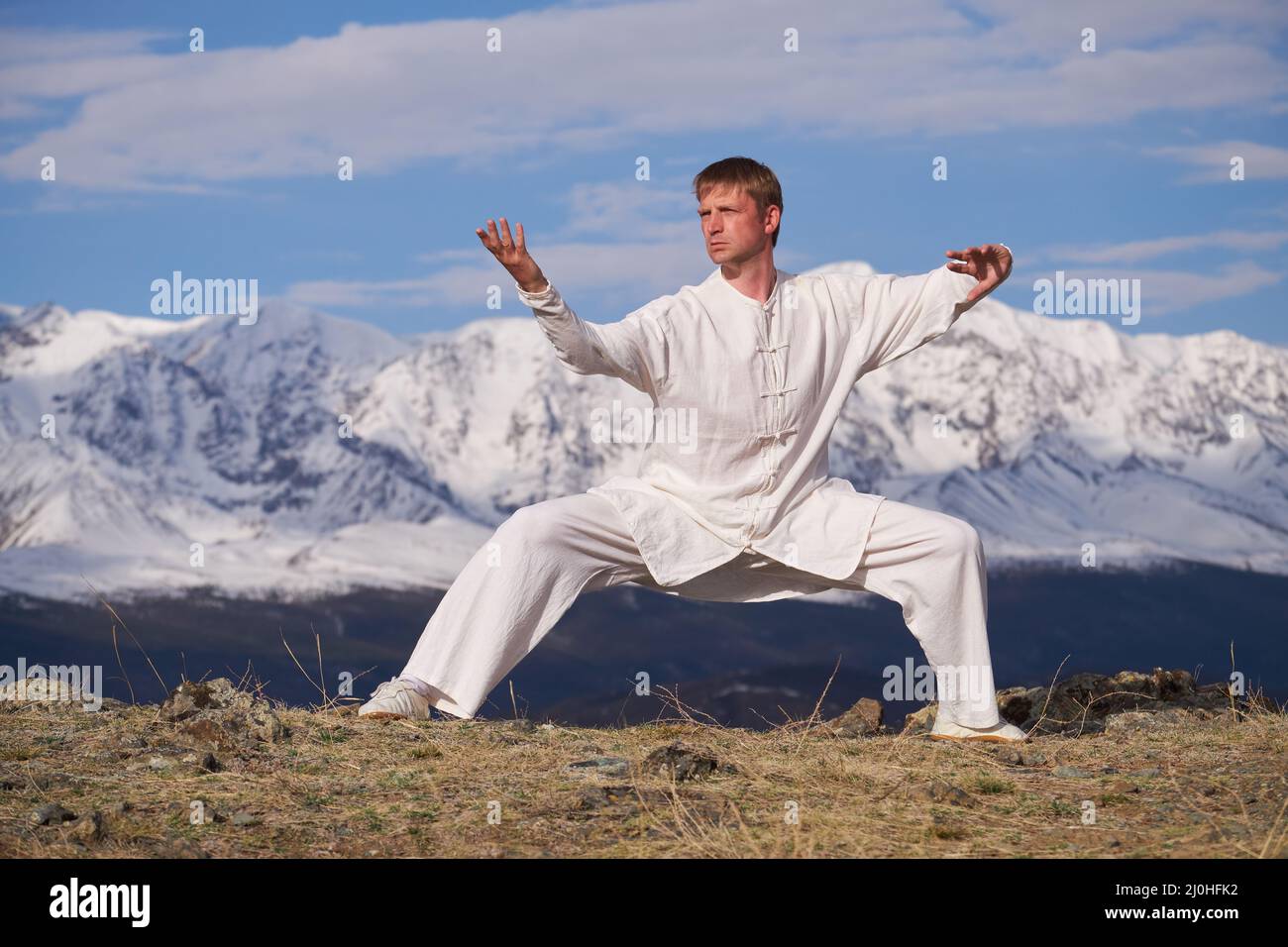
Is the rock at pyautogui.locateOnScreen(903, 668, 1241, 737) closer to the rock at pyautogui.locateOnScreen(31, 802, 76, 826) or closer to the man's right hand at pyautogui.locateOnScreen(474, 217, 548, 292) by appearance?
the man's right hand at pyautogui.locateOnScreen(474, 217, 548, 292)

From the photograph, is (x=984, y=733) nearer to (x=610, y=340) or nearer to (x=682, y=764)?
(x=682, y=764)

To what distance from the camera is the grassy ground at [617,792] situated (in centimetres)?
504

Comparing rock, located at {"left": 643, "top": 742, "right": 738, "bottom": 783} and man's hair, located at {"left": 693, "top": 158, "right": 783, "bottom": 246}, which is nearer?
rock, located at {"left": 643, "top": 742, "right": 738, "bottom": 783}

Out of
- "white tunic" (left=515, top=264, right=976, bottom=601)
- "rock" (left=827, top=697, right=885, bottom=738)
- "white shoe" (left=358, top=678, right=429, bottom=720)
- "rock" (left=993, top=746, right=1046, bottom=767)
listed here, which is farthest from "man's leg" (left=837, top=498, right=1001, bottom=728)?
"white shoe" (left=358, top=678, right=429, bottom=720)

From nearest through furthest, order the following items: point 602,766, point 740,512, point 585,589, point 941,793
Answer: point 941,793, point 602,766, point 585,589, point 740,512

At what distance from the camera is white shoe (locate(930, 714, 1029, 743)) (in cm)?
721

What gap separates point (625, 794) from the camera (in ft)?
18.4

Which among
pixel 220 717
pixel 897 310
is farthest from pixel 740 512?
pixel 220 717

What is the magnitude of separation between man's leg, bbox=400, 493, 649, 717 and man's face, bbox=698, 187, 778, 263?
1.47 meters

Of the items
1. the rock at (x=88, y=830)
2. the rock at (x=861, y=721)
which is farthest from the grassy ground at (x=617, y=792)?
the rock at (x=861, y=721)

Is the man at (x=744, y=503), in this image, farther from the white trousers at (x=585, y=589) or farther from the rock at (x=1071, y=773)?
the rock at (x=1071, y=773)

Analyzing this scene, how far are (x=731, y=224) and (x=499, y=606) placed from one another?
2.16 meters

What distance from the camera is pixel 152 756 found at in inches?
254
